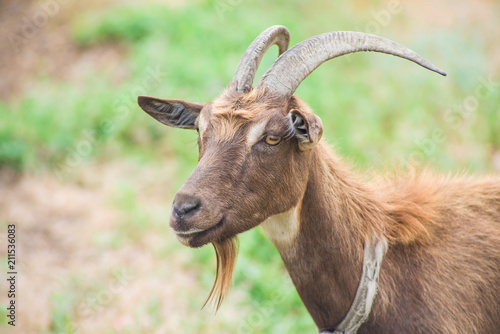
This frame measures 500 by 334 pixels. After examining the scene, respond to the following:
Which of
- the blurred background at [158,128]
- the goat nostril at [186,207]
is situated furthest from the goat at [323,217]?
the blurred background at [158,128]

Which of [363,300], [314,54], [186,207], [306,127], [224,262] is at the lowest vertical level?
[363,300]

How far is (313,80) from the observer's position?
35.2ft

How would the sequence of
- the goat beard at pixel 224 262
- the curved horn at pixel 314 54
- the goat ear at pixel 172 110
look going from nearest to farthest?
the curved horn at pixel 314 54, the goat beard at pixel 224 262, the goat ear at pixel 172 110

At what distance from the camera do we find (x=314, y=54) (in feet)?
11.1

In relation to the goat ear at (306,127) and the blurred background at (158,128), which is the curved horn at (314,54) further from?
the blurred background at (158,128)

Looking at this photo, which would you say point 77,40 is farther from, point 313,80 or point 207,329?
point 207,329

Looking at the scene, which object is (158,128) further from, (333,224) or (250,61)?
(333,224)

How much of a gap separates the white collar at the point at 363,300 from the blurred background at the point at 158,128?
3.23 feet

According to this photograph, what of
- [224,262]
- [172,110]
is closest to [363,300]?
[224,262]

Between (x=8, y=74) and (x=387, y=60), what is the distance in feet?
28.5

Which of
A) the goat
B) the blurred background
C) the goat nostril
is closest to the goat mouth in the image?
the goat

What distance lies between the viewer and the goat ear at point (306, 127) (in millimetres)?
3064

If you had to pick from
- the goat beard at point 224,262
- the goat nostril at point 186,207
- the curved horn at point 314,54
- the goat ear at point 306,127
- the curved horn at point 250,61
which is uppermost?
the curved horn at point 250,61

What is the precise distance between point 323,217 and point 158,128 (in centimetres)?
642
